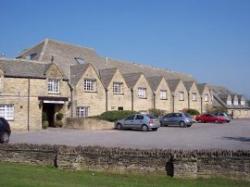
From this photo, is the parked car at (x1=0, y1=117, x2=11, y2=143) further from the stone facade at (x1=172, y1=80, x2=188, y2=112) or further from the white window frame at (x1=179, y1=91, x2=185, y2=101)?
the white window frame at (x1=179, y1=91, x2=185, y2=101)

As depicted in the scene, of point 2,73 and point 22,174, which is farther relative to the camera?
point 2,73

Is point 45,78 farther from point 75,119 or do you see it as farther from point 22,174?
point 22,174

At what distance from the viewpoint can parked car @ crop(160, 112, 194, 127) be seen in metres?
47.1

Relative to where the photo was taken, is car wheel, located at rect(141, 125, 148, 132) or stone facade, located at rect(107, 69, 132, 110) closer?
car wheel, located at rect(141, 125, 148, 132)

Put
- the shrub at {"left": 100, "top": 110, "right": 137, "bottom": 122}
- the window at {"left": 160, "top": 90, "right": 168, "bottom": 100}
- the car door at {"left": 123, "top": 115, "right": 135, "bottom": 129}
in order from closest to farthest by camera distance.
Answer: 1. the car door at {"left": 123, "top": 115, "right": 135, "bottom": 129}
2. the shrub at {"left": 100, "top": 110, "right": 137, "bottom": 122}
3. the window at {"left": 160, "top": 90, "right": 168, "bottom": 100}

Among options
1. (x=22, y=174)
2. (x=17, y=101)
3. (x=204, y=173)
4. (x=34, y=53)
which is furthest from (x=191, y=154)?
(x=34, y=53)

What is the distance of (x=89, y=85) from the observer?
51.0m

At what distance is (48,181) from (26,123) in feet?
101

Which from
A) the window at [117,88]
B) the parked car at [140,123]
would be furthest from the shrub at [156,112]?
the parked car at [140,123]

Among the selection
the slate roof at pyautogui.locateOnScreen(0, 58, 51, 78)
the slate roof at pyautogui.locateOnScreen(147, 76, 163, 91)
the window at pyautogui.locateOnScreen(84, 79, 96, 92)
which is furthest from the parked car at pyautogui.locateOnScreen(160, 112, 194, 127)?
the slate roof at pyautogui.locateOnScreen(0, 58, 51, 78)

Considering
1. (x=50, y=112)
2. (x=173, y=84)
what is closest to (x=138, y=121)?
(x=50, y=112)

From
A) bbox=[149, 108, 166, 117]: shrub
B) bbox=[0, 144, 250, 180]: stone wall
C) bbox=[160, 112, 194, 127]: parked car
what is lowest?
bbox=[0, 144, 250, 180]: stone wall

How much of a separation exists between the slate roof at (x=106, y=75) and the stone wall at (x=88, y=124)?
368 inches

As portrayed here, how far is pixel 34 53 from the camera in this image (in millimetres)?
55781
